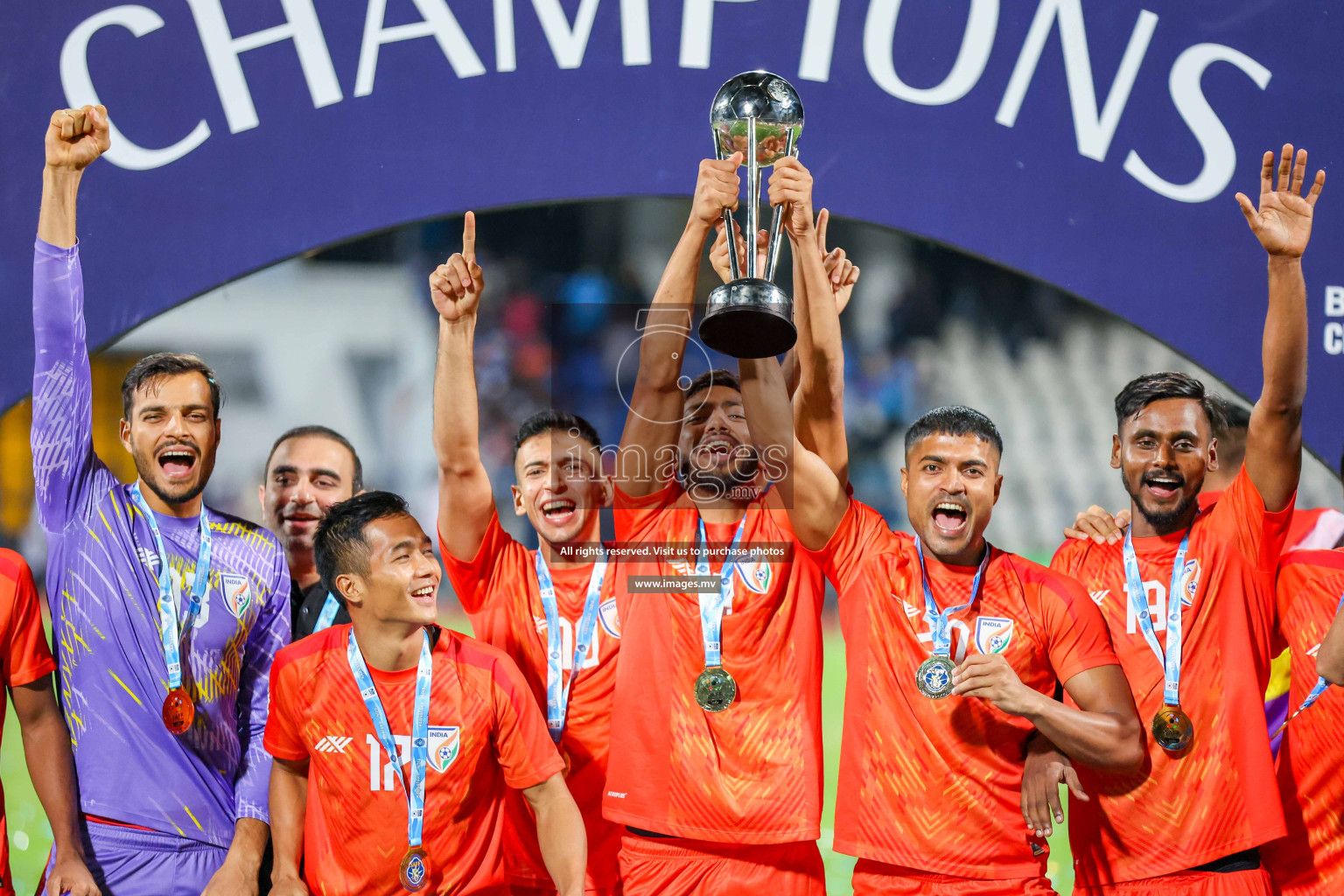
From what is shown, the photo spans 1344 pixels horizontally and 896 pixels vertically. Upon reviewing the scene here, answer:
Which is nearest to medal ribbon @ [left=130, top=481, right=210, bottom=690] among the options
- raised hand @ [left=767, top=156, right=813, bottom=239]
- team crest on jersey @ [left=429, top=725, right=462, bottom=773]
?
team crest on jersey @ [left=429, top=725, right=462, bottom=773]

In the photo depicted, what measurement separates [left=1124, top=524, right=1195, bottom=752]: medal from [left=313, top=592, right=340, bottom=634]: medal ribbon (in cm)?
240

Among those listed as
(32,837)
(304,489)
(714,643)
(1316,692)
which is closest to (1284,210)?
(1316,692)

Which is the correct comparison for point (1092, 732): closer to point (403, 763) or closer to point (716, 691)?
point (716, 691)

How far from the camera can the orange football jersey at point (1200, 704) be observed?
3.20m

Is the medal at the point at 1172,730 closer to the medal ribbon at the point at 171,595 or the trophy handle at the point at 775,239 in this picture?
the trophy handle at the point at 775,239

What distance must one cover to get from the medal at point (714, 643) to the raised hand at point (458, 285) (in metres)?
0.99

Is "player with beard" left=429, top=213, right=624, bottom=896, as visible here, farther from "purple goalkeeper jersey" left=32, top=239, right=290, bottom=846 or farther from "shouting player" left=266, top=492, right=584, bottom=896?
"purple goalkeeper jersey" left=32, top=239, right=290, bottom=846

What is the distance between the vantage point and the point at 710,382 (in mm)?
3467

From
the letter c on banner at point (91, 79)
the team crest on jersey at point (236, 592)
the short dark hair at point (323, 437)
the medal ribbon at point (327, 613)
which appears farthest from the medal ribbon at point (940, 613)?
the letter c on banner at point (91, 79)

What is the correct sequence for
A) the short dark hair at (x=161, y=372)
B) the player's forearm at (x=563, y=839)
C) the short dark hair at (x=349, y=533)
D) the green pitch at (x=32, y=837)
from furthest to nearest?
the green pitch at (x=32, y=837) → the short dark hair at (x=161, y=372) → the short dark hair at (x=349, y=533) → the player's forearm at (x=563, y=839)

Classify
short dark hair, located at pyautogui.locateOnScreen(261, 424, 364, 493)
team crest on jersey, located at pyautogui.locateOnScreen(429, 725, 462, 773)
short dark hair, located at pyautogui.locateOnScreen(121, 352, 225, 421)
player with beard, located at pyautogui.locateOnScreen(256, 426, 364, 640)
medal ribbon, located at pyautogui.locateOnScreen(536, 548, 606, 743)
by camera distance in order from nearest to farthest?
team crest on jersey, located at pyautogui.locateOnScreen(429, 725, 462, 773) → medal ribbon, located at pyautogui.locateOnScreen(536, 548, 606, 743) → short dark hair, located at pyautogui.locateOnScreen(121, 352, 225, 421) → player with beard, located at pyautogui.locateOnScreen(256, 426, 364, 640) → short dark hair, located at pyautogui.locateOnScreen(261, 424, 364, 493)

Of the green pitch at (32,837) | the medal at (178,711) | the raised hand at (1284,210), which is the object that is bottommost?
the green pitch at (32,837)

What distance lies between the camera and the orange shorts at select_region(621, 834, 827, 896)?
3178 mm

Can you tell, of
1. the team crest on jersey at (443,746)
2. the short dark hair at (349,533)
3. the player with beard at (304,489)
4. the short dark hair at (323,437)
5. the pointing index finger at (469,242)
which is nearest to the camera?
the team crest on jersey at (443,746)
